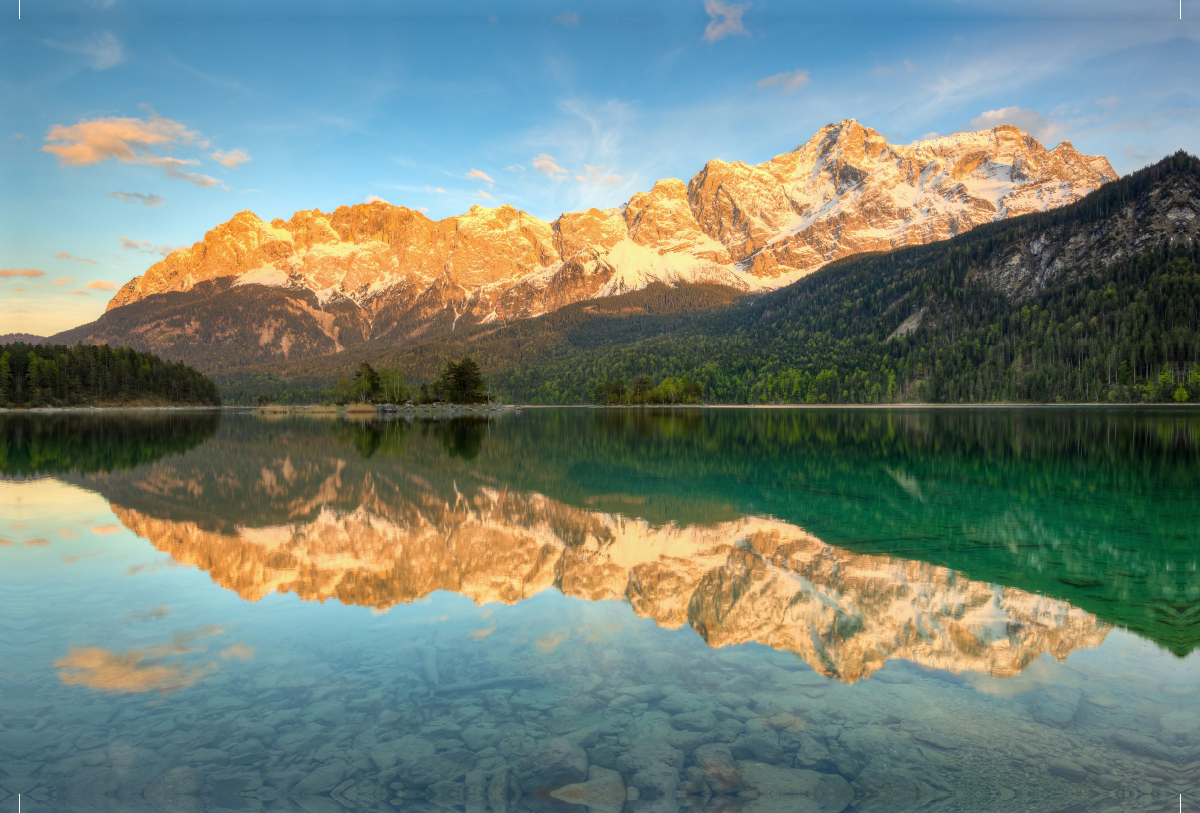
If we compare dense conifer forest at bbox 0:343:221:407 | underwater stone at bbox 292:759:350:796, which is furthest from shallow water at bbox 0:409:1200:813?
dense conifer forest at bbox 0:343:221:407

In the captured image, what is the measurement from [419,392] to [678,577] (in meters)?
168

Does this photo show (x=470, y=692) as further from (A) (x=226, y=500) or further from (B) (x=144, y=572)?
(A) (x=226, y=500)

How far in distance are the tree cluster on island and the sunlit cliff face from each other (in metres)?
134

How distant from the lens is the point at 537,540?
19.1 meters

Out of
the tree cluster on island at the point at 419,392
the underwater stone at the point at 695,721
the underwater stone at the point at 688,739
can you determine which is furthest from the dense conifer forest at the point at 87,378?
the underwater stone at the point at 688,739

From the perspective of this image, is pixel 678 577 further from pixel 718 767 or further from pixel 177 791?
pixel 177 791

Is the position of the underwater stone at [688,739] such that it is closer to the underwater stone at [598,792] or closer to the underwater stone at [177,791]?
the underwater stone at [598,792]

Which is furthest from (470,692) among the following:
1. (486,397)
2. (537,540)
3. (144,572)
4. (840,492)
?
(486,397)

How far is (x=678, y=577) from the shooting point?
15188mm

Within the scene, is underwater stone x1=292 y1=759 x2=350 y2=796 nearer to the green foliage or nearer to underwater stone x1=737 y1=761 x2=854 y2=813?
underwater stone x1=737 y1=761 x2=854 y2=813

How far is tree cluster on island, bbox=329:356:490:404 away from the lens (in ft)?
510

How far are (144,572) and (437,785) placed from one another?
40.9ft

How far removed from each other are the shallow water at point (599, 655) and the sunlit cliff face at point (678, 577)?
10 centimetres

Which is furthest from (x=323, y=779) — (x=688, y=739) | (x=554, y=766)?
(x=688, y=739)
